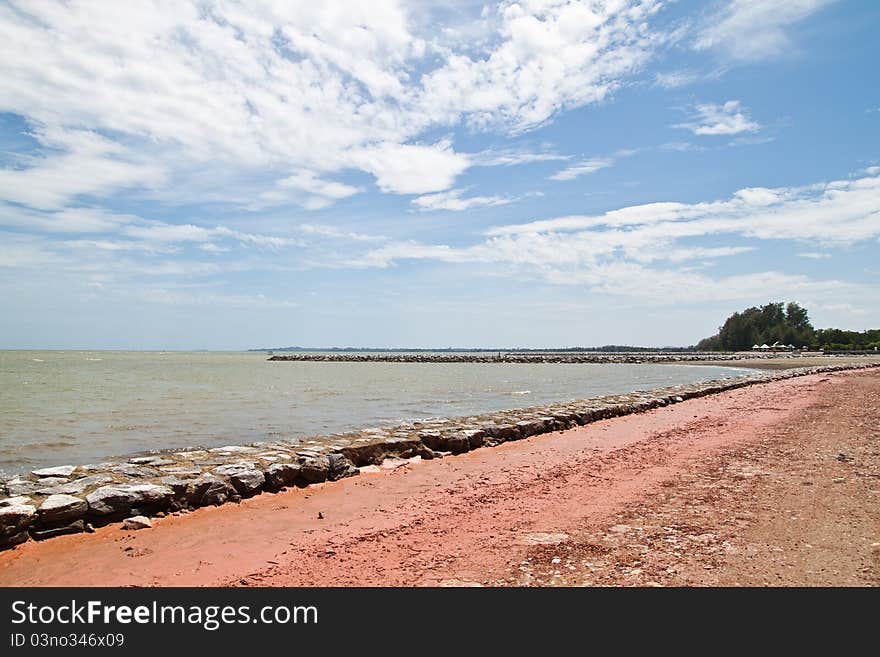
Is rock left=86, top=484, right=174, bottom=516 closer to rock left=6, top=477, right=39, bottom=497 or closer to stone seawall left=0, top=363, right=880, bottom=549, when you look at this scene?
stone seawall left=0, top=363, right=880, bottom=549

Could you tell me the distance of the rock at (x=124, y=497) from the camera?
227 inches

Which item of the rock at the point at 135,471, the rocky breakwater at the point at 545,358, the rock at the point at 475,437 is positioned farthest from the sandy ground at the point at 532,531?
the rocky breakwater at the point at 545,358

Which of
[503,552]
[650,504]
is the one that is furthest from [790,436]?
[503,552]

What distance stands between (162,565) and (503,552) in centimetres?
276

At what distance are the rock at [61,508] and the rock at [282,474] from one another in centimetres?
211

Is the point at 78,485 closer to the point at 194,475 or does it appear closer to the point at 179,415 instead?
the point at 194,475

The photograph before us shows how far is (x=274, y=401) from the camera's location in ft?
68.3

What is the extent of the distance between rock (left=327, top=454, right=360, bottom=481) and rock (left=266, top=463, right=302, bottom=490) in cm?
52

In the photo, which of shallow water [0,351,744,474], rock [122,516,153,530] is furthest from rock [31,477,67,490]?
shallow water [0,351,744,474]

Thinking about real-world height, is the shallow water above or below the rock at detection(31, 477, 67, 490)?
below

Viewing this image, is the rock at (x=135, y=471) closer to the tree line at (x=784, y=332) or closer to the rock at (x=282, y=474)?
the rock at (x=282, y=474)

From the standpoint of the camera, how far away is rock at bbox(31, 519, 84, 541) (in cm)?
534

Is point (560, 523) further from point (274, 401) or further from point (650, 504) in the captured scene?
point (274, 401)

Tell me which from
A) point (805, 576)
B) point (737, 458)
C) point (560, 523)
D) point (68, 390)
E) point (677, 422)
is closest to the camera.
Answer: point (805, 576)
